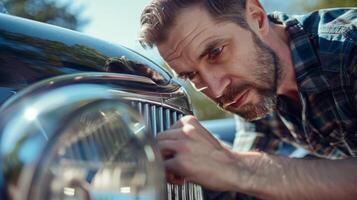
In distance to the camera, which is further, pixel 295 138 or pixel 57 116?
pixel 295 138

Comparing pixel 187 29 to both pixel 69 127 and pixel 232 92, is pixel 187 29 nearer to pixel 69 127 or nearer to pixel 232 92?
pixel 232 92

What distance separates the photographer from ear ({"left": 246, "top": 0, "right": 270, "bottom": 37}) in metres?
2.28

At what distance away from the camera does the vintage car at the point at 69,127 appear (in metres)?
1.03

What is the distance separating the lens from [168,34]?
6.81 ft

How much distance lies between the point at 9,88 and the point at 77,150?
1.04 ft

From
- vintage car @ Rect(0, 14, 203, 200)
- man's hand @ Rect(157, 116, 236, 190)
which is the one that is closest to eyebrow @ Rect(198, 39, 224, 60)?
vintage car @ Rect(0, 14, 203, 200)

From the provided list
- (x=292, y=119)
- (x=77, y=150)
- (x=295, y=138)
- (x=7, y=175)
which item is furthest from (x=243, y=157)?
(x=295, y=138)

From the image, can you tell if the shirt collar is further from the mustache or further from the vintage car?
the vintage car

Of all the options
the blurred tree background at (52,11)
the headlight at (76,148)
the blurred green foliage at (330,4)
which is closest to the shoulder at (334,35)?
the headlight at (76,148)

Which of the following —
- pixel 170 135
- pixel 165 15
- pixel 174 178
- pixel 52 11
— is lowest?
pixel 174 178

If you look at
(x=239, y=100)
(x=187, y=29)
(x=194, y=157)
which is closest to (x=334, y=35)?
(x=239, y=100)

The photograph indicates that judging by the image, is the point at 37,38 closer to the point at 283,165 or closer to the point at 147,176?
the point at 147,176

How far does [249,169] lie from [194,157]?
0.74 ft

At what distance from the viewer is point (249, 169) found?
1598 mm
